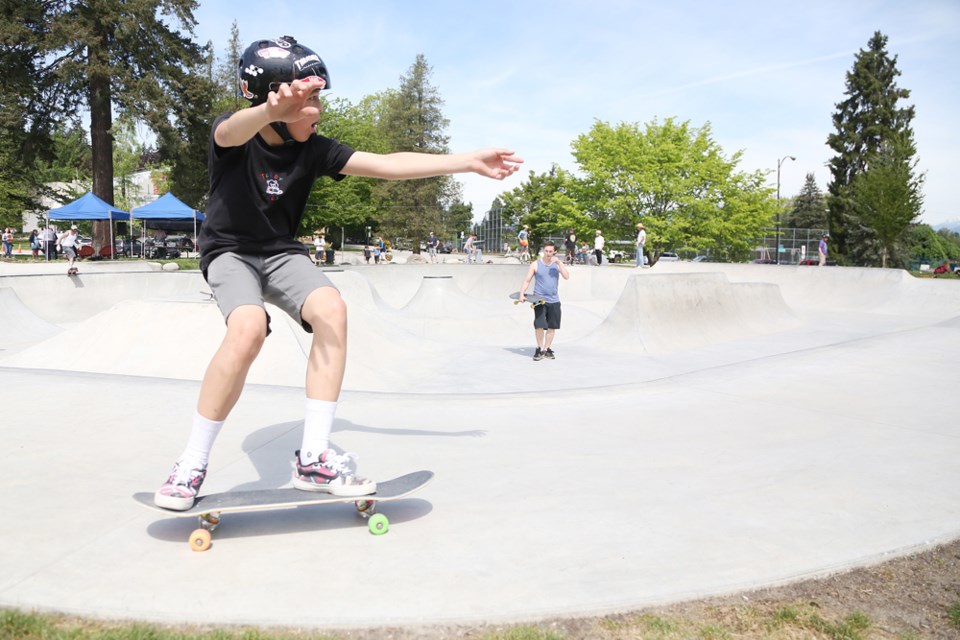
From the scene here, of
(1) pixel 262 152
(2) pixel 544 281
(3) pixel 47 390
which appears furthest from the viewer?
(2) pixel 544 281

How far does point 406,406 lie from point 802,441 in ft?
9.49

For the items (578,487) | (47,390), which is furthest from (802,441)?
(47,390)

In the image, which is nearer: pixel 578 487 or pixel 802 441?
pixel 578 487

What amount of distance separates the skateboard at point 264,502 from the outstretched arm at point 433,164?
1.46 metres

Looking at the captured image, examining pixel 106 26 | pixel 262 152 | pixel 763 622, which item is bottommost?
pixel 763 622

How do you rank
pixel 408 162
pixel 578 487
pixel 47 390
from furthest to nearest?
pixel 47 390 < pixel 578 487 < pixel 408 162

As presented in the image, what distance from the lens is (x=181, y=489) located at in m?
2.87

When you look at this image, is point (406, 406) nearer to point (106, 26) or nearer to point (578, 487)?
point (578, 487)

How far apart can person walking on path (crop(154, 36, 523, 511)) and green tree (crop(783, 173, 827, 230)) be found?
3569 inches

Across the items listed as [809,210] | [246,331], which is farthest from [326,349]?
[809,210]

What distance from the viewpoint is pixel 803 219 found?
86.0 m

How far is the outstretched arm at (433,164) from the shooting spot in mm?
3373

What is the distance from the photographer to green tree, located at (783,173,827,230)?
278 feet

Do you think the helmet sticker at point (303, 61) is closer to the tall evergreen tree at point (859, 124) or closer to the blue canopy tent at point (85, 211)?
the blue canopy tent at point (85, 211)
